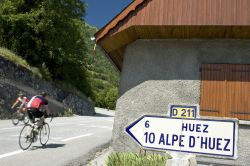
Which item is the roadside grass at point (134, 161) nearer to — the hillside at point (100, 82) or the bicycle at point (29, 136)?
the bicycle at point (29, 136)

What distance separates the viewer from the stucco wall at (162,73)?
8969mm

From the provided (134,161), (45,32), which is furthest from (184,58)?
(45,32)

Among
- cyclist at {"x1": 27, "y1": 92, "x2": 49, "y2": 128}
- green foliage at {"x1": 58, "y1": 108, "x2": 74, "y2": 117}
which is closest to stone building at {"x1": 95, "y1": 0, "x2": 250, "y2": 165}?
cyclist at {"x1": 27, "y1": 92, "x2": 49, "y2": 128}

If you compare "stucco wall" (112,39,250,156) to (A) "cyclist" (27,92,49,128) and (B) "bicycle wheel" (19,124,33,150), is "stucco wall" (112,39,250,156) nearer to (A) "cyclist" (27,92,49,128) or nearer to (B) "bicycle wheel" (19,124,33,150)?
(B) "bicycle wheel" (19,124,33,150)

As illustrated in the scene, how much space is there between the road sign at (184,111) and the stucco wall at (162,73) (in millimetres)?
4788

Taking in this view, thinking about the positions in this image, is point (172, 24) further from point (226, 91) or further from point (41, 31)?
point (41, 31)

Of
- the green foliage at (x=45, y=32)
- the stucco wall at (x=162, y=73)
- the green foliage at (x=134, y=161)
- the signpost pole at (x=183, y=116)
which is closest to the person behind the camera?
the signpost pole at (x=183, y=116)

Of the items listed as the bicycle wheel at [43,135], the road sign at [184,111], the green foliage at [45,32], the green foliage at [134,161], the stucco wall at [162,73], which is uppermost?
the green foliage at [45,32]

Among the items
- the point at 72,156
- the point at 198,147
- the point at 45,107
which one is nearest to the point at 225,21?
the point at 198,147

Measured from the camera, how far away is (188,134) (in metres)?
4.07

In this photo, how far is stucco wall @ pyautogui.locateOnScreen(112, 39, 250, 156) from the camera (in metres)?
8.97

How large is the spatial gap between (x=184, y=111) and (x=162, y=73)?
516 cm

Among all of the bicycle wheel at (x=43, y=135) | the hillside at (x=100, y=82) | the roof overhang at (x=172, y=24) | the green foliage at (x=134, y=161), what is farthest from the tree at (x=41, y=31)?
the green foliage at (x=134, y=161)

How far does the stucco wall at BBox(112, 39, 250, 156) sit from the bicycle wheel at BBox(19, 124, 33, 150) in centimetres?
354
